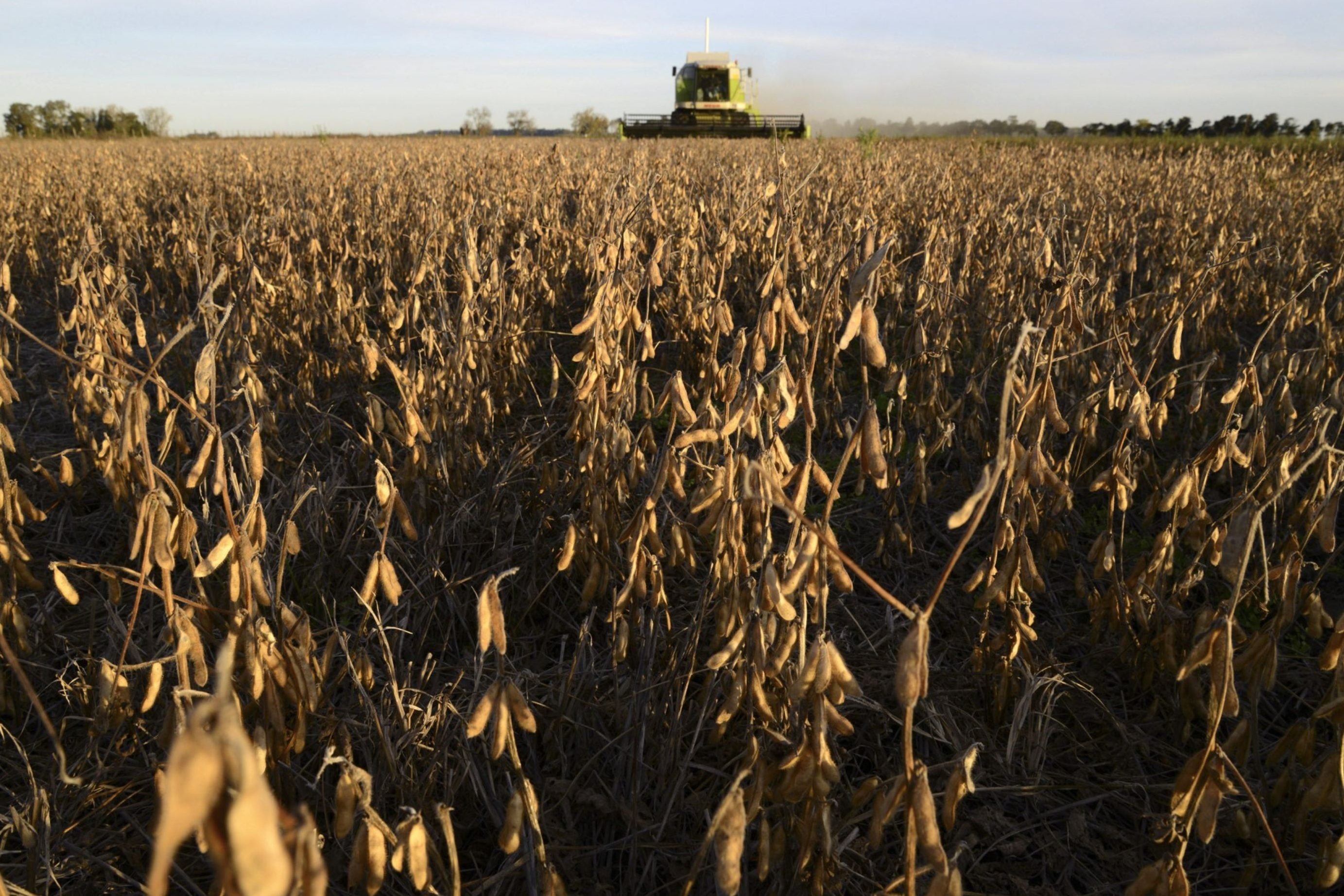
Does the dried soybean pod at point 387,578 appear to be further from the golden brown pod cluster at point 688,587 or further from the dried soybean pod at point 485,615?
the dried soybean pod at point 485,615

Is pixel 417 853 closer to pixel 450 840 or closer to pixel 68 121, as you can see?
pixel 450 840

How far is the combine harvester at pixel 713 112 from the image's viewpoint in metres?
19.8

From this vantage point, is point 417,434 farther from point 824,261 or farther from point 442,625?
point 824,261

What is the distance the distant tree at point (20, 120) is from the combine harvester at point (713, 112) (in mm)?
26899

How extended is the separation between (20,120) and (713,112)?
3118 cm

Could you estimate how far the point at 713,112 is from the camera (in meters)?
21.8

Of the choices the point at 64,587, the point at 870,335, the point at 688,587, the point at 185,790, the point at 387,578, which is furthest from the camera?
the point at 688,587

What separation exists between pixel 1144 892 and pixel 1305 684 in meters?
1.40

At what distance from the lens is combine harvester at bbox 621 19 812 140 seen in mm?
19797

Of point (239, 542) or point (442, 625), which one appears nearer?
point (239, 542)

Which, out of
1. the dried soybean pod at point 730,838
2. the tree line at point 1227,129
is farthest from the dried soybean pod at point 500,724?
the tree line at point 1227,129

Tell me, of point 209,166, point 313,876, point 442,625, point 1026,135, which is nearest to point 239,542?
point 313,876

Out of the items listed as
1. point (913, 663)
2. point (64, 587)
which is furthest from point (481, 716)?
point (64, 587)

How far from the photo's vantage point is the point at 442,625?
2355mm
